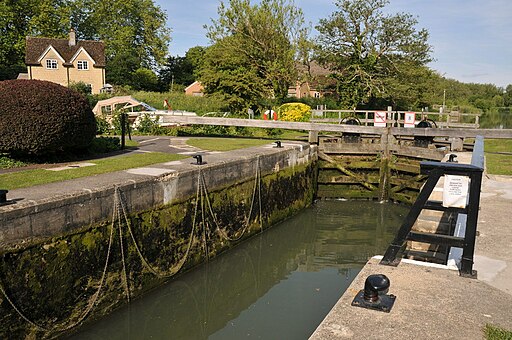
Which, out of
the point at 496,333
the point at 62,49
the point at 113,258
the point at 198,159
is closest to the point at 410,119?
the point at 198,159

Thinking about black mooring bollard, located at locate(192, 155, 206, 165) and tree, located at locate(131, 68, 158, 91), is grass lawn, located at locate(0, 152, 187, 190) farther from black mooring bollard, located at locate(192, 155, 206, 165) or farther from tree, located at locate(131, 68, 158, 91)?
tree, located at locate(131, 68, 158, 91)

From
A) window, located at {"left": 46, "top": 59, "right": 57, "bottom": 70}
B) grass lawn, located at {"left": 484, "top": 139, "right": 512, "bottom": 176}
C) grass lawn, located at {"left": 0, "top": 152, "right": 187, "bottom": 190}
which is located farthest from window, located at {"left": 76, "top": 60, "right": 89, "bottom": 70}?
grass lawn, located at {"left": 484, "top": 139, "right": 512, "bottom": 176}

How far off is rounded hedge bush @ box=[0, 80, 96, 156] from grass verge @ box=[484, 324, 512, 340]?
8440 millimetres

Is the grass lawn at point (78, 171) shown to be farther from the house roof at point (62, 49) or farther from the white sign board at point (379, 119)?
the house roof at point (62, 49)

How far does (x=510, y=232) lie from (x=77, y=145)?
28.1ft

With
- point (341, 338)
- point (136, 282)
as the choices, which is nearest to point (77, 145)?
point (136, 282)

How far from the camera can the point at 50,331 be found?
5.84 meters

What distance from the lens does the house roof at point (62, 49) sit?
47.1 m

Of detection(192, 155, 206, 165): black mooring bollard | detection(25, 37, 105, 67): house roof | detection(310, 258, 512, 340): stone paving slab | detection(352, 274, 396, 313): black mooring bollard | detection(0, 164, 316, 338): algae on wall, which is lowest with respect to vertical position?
detection(0, 164, 316, 338): algae on wall

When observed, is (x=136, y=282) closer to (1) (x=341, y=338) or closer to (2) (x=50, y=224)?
(2) (x=50, y=224)

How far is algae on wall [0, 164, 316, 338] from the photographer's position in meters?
5.54

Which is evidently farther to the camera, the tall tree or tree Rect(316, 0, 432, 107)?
the tall tree

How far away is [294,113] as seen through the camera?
26516 mm

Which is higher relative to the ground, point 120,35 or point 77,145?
point 120,35
